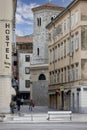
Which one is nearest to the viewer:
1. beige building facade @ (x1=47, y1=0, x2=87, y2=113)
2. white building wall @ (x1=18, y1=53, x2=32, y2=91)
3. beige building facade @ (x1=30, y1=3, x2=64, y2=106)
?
beige building facade @ (x1=47, y1=0, x2=87, y2=113)

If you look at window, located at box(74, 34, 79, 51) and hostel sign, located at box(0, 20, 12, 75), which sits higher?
window, located at box(74, 34, 79, 51)

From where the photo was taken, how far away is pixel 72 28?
201 ft

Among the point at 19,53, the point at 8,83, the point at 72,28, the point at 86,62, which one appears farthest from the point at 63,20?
the point at 19,53

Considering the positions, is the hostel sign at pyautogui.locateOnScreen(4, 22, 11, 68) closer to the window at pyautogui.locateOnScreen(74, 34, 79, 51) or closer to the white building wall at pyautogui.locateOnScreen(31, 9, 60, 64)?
the window at pyautogui.locateOnScreen(74, 34, 79, 51)

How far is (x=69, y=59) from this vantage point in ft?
207

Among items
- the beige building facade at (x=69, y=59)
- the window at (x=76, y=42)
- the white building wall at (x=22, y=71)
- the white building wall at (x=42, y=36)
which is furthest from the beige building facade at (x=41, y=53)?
the window at (x=76, y=42)

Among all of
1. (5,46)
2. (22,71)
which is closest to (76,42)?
(5,46)

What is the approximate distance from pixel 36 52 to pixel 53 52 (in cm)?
2751

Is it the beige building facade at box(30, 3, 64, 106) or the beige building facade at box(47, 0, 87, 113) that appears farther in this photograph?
the beige building facade at box(30, 3, 64, 106)

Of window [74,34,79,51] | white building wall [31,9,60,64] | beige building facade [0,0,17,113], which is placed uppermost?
white building wall [31,9,60,64]

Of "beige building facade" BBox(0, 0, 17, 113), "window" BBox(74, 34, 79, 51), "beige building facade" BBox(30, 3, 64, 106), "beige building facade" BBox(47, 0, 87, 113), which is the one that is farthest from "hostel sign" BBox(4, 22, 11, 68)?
"beige building facade" BBox(30, 3, 64, 106)

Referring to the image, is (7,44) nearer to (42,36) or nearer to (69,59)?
(69,59)

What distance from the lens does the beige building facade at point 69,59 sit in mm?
56025

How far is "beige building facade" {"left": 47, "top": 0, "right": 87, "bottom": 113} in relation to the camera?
184 feet
